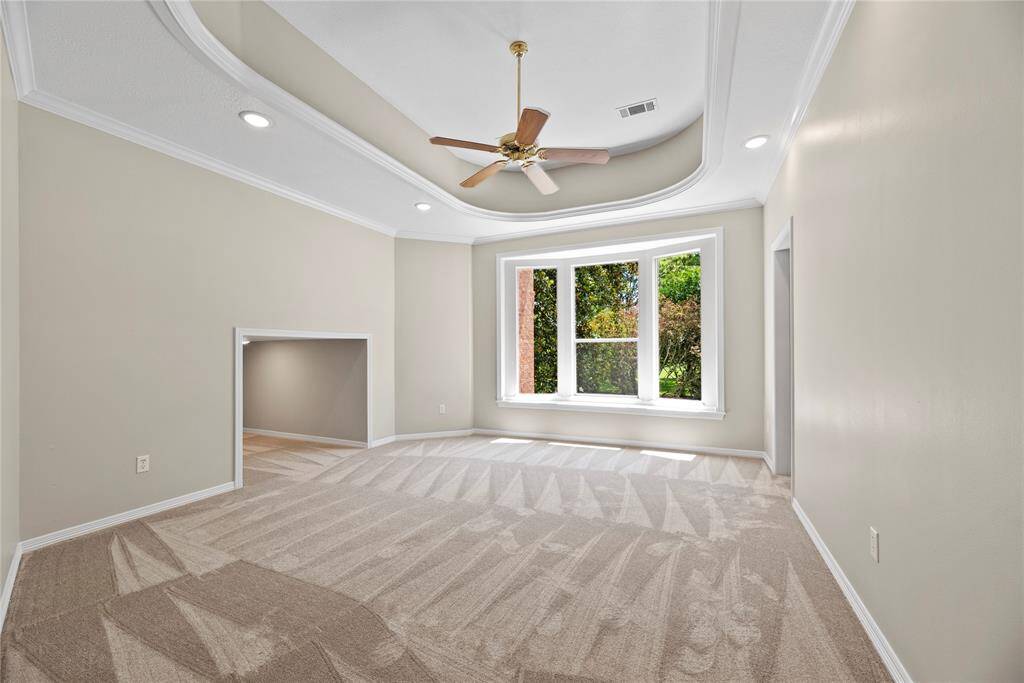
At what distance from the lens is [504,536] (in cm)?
278

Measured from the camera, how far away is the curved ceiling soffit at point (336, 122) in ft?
7.07

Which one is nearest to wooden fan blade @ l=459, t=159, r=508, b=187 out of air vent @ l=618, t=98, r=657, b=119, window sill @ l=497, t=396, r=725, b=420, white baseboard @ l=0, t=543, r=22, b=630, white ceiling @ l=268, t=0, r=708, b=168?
white ceiling @ l=268, t=0, r=708, b=168

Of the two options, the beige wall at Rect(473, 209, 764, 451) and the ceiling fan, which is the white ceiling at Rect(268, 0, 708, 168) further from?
the beige wall at Rect(473, 209, 764, 451)

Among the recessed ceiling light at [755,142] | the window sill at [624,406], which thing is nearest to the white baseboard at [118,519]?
the window sill at [624,406]

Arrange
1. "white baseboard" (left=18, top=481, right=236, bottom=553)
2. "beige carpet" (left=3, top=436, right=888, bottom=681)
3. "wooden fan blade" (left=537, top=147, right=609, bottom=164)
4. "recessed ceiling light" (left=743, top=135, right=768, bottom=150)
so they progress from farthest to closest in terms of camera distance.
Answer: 1. "recessed ceiling light" (left=743, top=135, right=768, bottom=150)
2. "wooden fan blade" (left=537, top=147, right=609, bottom=164)
3. "white baseboard" (left=18, top=481, right=236, bottom=553)
4. "beige carpet" (left=3, top=436, right=888, bottom=681)

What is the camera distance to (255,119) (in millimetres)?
2961

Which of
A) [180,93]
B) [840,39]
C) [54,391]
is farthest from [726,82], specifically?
[54,391]

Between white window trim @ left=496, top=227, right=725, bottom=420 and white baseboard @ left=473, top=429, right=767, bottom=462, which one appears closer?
white baseboard @ left=473, top=429, right=767, bottom=462

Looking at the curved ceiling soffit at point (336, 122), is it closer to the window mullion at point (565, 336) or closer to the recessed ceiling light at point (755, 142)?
the recessed ceiling light at point (755, 142)

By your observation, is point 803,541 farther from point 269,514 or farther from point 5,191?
point 5,191

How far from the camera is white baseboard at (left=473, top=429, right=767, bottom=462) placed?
15.3 feet

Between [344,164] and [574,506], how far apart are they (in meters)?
3.16

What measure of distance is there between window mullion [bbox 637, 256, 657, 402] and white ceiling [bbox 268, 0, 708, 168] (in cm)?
166

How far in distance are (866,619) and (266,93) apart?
13.0 ft
